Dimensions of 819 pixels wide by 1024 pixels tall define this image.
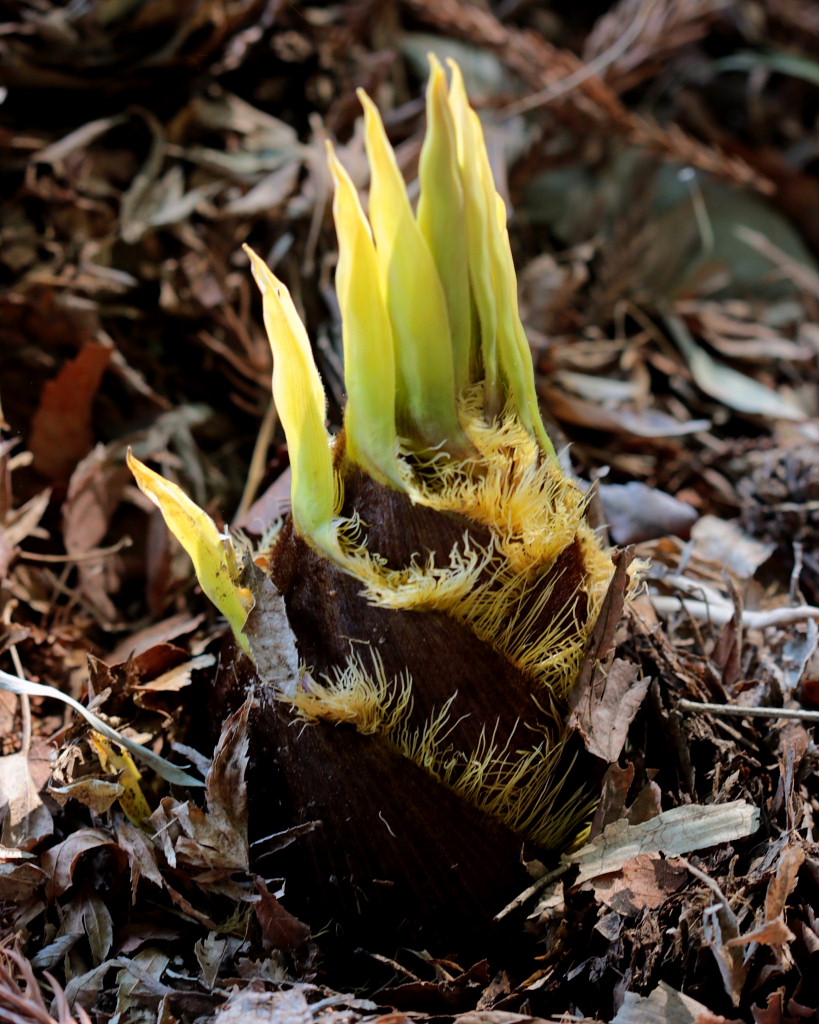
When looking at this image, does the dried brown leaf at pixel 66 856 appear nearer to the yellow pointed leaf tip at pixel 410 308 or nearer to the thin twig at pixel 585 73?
the yellow pointed leaf tip at pixel 410 308

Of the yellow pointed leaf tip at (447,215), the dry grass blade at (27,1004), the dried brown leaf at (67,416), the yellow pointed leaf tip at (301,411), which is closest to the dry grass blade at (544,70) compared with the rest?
the dried brown leaf at (67,416)

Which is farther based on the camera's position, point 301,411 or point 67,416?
point 67,416

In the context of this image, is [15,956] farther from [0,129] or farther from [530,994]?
[0,129]

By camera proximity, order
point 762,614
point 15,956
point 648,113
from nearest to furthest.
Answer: point 15,956 < point 762,614 < point 648,113

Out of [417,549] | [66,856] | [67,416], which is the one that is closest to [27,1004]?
[66,856]

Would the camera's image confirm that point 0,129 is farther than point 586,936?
Yes

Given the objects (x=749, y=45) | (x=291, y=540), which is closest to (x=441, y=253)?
(x=291, y=540)

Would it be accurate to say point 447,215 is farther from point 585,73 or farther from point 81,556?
point 585,73
